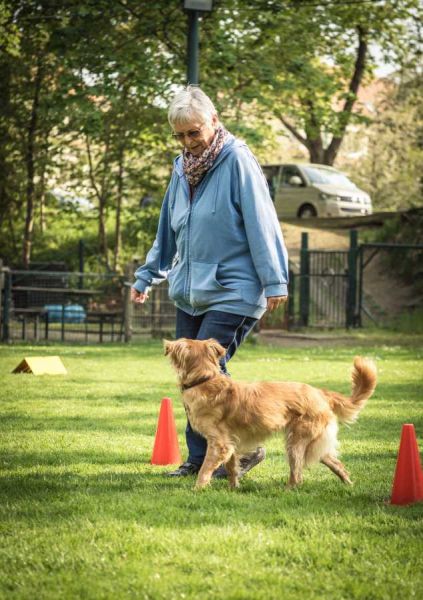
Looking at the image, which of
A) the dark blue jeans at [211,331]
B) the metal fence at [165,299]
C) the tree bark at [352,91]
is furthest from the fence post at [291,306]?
the dark blue jeans at [211,331]

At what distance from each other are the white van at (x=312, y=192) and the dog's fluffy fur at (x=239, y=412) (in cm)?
2171

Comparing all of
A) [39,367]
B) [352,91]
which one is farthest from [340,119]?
[39,367]

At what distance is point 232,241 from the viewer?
5.79 m

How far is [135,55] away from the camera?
1898 centimetres

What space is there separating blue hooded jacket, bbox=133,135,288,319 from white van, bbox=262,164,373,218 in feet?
70.2

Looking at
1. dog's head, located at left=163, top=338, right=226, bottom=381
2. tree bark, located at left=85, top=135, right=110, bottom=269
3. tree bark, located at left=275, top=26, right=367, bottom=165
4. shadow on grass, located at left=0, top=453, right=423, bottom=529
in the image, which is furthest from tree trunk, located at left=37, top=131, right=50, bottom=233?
dog's head, located at left=163, top=338, right=226, bottom=381

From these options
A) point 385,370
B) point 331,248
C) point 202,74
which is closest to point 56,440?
point 385,370

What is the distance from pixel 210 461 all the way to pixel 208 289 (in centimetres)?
113

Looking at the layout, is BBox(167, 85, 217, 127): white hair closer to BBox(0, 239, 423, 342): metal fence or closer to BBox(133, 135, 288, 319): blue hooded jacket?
BBox(133, 135, 288, 319): blue hooded jacket

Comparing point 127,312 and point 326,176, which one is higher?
point 326,176

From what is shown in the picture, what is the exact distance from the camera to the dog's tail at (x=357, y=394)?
5875 millimetres

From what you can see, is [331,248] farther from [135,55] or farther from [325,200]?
[135,55]

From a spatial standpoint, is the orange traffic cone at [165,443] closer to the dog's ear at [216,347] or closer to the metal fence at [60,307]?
the dog's ear at [216,347]

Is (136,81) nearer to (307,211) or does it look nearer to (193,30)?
(193,30)
